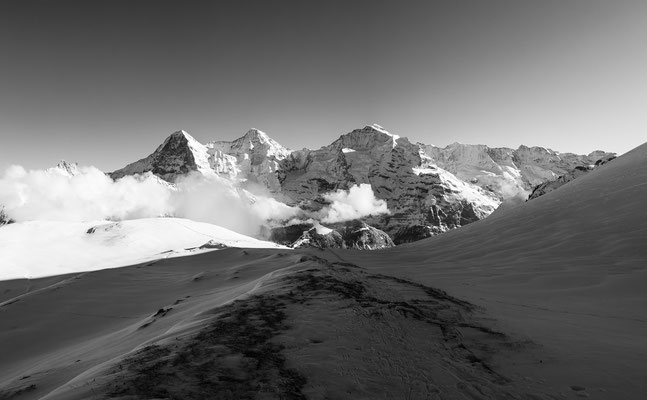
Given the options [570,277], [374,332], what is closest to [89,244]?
[374,332]

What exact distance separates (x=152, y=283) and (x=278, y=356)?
42.0 ft

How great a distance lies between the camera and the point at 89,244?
33.8 m

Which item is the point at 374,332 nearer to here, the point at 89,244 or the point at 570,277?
the point at 570,277

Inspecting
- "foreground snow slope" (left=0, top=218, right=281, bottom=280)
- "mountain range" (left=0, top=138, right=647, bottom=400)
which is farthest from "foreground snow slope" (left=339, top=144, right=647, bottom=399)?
"foreground snow slope" (left=0, top=218, right=281, bottom=280)

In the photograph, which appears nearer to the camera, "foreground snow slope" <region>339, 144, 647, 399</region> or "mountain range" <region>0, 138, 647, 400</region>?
"mountain range" <region>0, 138, 647, 400</region>

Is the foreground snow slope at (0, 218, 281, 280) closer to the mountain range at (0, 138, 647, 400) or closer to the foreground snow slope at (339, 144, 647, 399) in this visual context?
the mountain range at (0, 138, 647, 400)

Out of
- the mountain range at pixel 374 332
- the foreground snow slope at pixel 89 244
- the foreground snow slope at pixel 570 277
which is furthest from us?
the foreground snow slope at pixel 89 244

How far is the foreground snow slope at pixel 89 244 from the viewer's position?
27.9 m

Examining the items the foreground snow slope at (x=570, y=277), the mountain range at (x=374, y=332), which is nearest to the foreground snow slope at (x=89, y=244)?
the mountain range at (x=374, y=332)

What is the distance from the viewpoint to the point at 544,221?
607 inches

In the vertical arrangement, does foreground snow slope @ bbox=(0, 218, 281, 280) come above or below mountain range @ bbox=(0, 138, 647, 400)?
above

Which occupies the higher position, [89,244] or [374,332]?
[89,244]

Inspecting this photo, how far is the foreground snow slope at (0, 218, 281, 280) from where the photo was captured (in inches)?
1099

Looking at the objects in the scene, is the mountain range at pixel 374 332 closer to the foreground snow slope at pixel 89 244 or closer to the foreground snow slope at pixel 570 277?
the foreground snow slope at pixel 570 277
